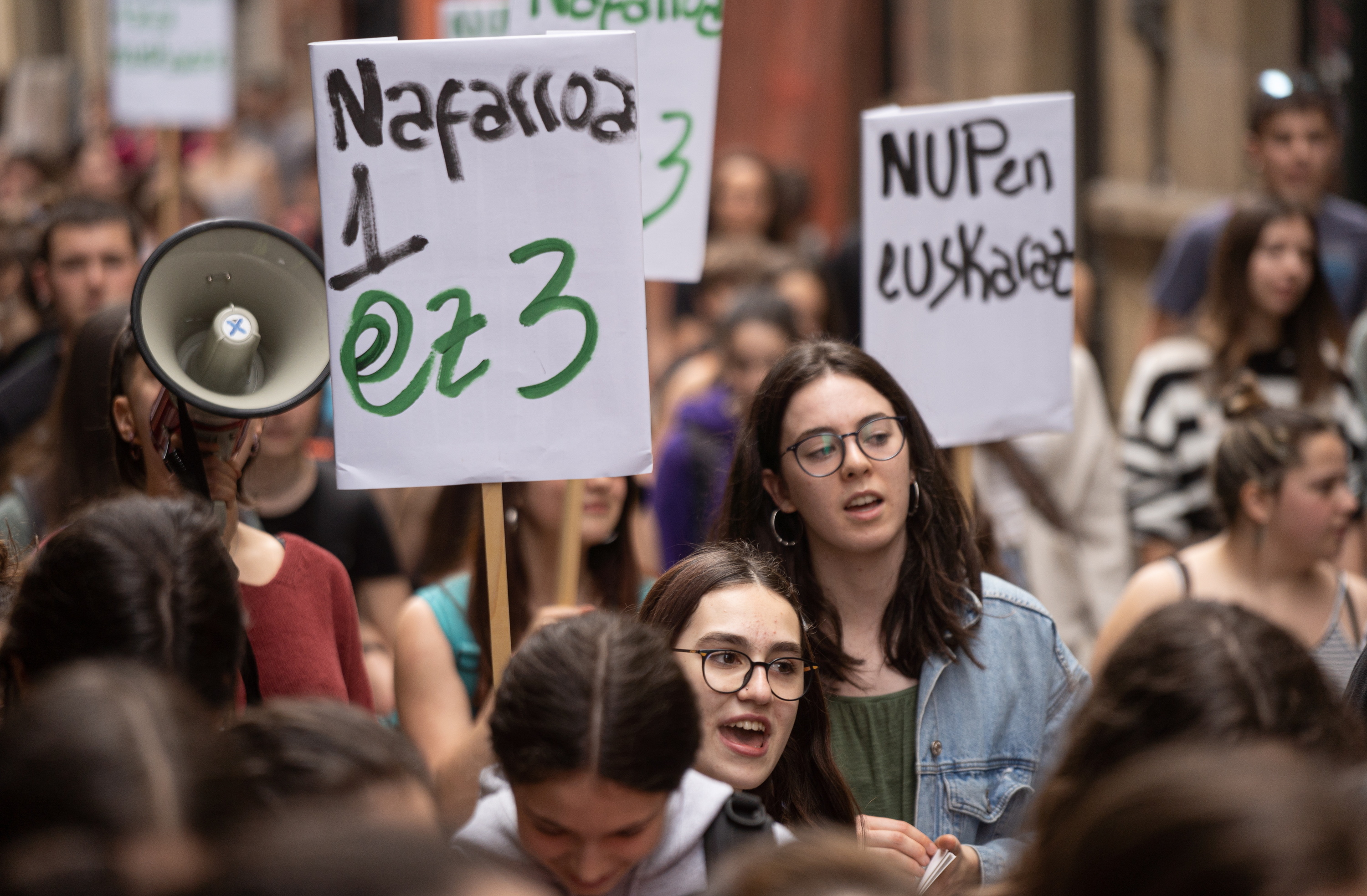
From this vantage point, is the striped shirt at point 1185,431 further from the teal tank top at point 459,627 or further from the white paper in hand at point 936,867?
the white paper in hand at point 936,867

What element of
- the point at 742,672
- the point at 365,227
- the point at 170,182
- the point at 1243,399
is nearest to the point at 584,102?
the point at 365,227

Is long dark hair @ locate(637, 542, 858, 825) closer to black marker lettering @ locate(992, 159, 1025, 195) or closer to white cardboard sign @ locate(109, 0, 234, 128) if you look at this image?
black marker lettering @ locate(992, 159, 1025, 195)

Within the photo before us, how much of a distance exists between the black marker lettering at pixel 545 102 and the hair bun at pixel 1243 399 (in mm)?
2069

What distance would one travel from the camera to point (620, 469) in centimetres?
289

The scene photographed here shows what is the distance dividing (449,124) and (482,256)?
24 centimetres

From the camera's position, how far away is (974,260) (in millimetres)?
3473

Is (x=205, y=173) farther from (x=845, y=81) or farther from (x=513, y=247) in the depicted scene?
(x=513, y=247)

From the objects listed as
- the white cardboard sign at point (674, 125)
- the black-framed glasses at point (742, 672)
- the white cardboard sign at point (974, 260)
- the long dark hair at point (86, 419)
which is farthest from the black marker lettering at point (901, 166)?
the long dark hair at point (86, 419)

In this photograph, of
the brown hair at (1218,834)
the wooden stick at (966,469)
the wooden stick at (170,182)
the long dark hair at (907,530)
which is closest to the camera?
the brown hair at (1218,834)

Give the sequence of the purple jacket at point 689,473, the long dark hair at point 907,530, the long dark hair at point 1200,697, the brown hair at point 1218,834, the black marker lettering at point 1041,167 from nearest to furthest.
Result: the brown hair at point 1218,834 → the long dark hair at point 1200,697 → the long dark hair at point 907,530 → the black marker lettering at point 1041,167 → the purple jacket at point 689,473

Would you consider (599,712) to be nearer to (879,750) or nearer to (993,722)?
(879,750)

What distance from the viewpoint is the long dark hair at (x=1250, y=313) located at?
15.7ft

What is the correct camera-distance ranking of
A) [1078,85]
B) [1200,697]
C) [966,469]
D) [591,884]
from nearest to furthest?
[1200,697] → [591,884] → [966,469] → [1078,85]

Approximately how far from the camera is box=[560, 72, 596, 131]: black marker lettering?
2.82 meters
